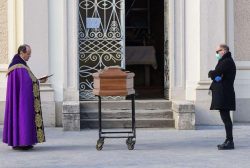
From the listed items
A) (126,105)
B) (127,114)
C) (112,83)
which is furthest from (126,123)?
(112,83)

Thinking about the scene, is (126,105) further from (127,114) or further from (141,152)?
(141,152)

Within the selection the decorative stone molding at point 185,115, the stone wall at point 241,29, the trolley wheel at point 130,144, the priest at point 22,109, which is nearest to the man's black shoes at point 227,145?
the trolley wheel at point 130,144

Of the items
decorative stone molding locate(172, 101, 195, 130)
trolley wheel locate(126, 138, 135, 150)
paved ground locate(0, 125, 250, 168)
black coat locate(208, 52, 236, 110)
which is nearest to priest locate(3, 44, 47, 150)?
paved ground locate(0, 125, 250, 168)

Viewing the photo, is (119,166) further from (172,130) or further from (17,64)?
(172,130)

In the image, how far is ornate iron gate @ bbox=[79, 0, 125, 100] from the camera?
1533 cm

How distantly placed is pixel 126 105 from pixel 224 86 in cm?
386

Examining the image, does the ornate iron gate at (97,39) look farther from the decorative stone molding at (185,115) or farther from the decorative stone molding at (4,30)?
the decorative stone molding at (185,115)

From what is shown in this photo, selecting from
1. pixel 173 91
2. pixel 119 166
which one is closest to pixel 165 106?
pixel 173 91

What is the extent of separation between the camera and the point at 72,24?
15.0 m

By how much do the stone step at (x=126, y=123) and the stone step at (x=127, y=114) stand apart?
122 millimetres

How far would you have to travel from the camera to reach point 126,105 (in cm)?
1502

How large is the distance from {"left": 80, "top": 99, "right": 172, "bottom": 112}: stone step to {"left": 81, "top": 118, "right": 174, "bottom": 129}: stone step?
381 mm

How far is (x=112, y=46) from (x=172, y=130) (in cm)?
247

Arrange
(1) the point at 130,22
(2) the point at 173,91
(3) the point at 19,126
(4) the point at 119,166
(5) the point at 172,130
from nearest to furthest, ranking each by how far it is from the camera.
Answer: (4) the point at 119,166 < (3) the point at 19,126 < (5) the point at 172,130 < (2) the point at 173,91 < (1) the point at 130,22
